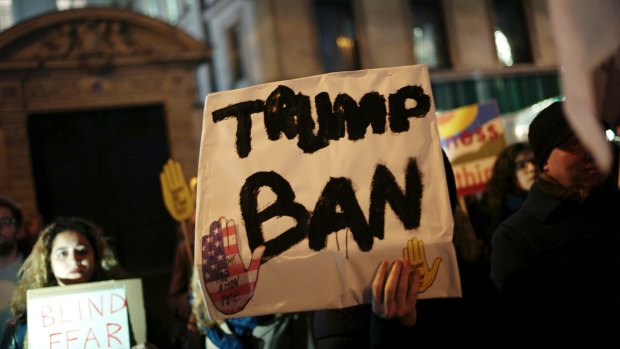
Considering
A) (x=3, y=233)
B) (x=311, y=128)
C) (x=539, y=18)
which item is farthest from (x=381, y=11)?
(x=311, y=128)

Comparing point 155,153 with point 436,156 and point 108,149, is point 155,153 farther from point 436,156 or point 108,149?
point 436,156

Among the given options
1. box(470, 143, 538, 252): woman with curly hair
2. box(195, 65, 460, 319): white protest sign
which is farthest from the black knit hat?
box(470, 143, 538, 252): woman with curly hair

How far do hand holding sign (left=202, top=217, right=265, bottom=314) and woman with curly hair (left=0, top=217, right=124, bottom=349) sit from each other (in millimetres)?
1471

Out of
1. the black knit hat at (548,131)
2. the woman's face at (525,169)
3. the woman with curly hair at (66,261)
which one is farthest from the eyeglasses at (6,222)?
the woman's face at (525,169)

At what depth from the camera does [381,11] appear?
15.8m

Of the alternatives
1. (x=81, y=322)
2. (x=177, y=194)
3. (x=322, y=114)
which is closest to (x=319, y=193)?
(x=322, y=114)

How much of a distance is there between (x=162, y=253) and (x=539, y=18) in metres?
12.4

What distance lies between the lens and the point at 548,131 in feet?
9.36

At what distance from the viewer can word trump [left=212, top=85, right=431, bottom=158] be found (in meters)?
2.22

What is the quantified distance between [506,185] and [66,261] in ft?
11.2

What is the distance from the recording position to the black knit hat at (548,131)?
2787 millimetres

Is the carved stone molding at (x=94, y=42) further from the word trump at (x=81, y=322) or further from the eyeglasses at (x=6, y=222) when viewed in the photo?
the word trump at (x=81, y=322)

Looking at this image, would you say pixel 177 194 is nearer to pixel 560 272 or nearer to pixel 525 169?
pixel 525 169

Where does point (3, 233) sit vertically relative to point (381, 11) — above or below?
below
